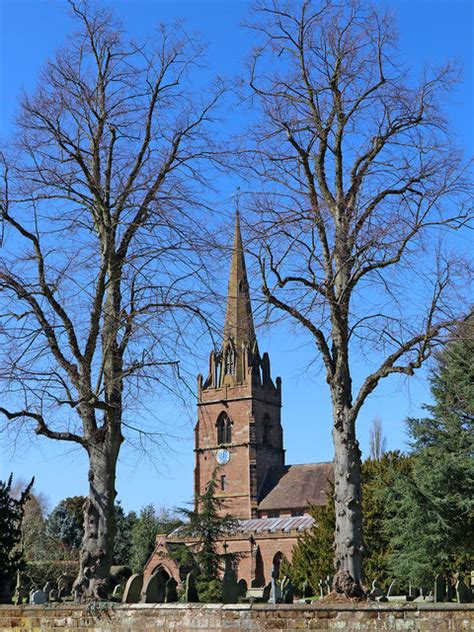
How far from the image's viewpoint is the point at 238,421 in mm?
71438

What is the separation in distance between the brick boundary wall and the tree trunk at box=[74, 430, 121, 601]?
1.32 feet

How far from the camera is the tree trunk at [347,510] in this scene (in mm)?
12664

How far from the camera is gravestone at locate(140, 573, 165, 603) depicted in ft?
42.8

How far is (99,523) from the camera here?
523 inches

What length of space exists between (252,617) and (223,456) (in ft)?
196

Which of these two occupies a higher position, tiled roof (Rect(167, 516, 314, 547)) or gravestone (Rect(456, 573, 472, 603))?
tiled roof (Rect(167, 516, 314, 547))

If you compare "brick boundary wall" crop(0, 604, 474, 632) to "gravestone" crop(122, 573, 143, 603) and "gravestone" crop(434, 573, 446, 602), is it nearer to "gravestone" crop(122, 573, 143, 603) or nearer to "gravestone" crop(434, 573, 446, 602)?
"gravestone" crop(122, 573, 143, 603)

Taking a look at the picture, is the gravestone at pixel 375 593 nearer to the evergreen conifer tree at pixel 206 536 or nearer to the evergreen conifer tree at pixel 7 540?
the evergreen conifer tree at pixel 7 540

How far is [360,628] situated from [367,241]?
612cm

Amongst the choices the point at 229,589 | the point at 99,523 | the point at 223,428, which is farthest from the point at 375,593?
the point at 223,428

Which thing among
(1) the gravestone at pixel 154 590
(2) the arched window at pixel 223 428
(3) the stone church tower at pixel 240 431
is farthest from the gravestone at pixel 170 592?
(2) the arched window at pixel 223 428

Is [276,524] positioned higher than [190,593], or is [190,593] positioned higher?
[276,524]

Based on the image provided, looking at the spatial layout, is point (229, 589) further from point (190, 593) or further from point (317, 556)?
point (317, 556)

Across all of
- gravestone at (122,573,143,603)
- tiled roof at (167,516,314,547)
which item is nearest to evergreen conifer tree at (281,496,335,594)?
tiled roof at (167,516,314,547)
